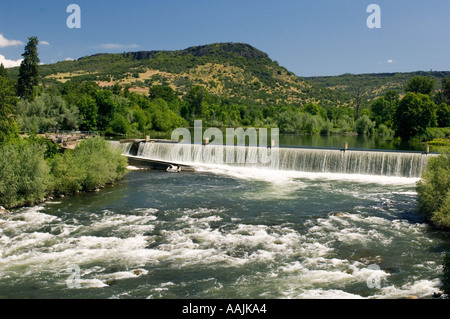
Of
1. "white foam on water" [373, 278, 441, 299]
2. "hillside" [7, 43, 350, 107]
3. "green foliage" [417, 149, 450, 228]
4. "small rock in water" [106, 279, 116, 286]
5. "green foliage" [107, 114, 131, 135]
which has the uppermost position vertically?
"hillside" [7, 43, 350, 107]

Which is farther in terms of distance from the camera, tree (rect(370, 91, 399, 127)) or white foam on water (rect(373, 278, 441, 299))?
tree (rect(370, 91, 399, 127))

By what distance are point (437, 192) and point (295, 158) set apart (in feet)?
50.6

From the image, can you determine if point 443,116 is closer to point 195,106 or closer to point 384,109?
point 384,109

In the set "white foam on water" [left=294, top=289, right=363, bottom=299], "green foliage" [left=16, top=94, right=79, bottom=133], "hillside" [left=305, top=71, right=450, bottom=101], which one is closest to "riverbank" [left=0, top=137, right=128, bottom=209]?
"white foam on water" [left=294, top=289, right=363, bottom=299]

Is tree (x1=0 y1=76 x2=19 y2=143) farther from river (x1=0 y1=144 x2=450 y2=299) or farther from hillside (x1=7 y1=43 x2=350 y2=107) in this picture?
hillside (x1=7 y1=43 x2=350 y2=107)

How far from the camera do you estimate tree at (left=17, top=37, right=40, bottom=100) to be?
177ft

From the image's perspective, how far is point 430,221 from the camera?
659 inches

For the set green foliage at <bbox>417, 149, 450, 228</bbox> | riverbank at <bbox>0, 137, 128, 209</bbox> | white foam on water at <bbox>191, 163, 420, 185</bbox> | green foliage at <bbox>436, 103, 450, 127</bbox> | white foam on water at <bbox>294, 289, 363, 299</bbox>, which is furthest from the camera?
green foliage at <bbox>436, 103, 450, 127</bbox>

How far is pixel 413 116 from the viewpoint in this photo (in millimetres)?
52219

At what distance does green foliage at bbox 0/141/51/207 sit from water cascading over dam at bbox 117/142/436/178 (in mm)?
15850

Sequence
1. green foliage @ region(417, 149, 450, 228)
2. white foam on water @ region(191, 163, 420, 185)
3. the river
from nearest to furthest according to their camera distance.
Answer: the river, green foliage @ region(417, 149, 450, 228), white foam on water @ region(191, 163, 420, 185)
